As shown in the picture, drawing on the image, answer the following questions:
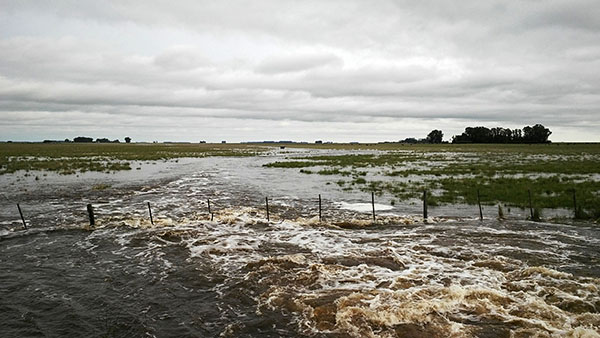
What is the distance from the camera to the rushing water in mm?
11664

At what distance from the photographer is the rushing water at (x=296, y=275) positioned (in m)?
11.7

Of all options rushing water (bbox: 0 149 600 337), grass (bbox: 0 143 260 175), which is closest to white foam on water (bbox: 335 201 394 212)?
rushing water (bbox: 0 149 600 337)

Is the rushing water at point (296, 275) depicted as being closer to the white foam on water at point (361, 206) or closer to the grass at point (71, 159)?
the white foam on water at point (361, 206)

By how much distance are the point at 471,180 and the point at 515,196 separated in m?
10.6

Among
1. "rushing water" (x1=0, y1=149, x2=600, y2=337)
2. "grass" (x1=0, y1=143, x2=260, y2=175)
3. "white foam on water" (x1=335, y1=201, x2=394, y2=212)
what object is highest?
"grass" (x1=0, y1=143, x2=260, y2=175)

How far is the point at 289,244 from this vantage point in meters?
20.9

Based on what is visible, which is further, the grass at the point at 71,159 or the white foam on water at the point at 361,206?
the grass at the point at 71,159

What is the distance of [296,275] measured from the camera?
15977 mm

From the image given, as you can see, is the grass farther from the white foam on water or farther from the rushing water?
the white foam on water

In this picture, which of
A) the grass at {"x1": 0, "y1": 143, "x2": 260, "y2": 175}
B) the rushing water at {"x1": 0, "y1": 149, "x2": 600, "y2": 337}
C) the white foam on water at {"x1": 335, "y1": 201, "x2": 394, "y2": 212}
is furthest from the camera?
the grass at {"x1": 0, "y1": 143, "x2": 260, "y2": 175}

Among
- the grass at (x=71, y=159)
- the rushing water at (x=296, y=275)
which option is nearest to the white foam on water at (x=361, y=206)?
the rushing water at (x=296, y=275)

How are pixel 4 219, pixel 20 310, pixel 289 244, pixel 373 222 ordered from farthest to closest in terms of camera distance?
pixel 4 219 < pixel 373 222 < pixel 289 244 < pixel 20 310

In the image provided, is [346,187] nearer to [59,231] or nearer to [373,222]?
[373,222]

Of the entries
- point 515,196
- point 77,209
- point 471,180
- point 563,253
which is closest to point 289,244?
point 563,253
